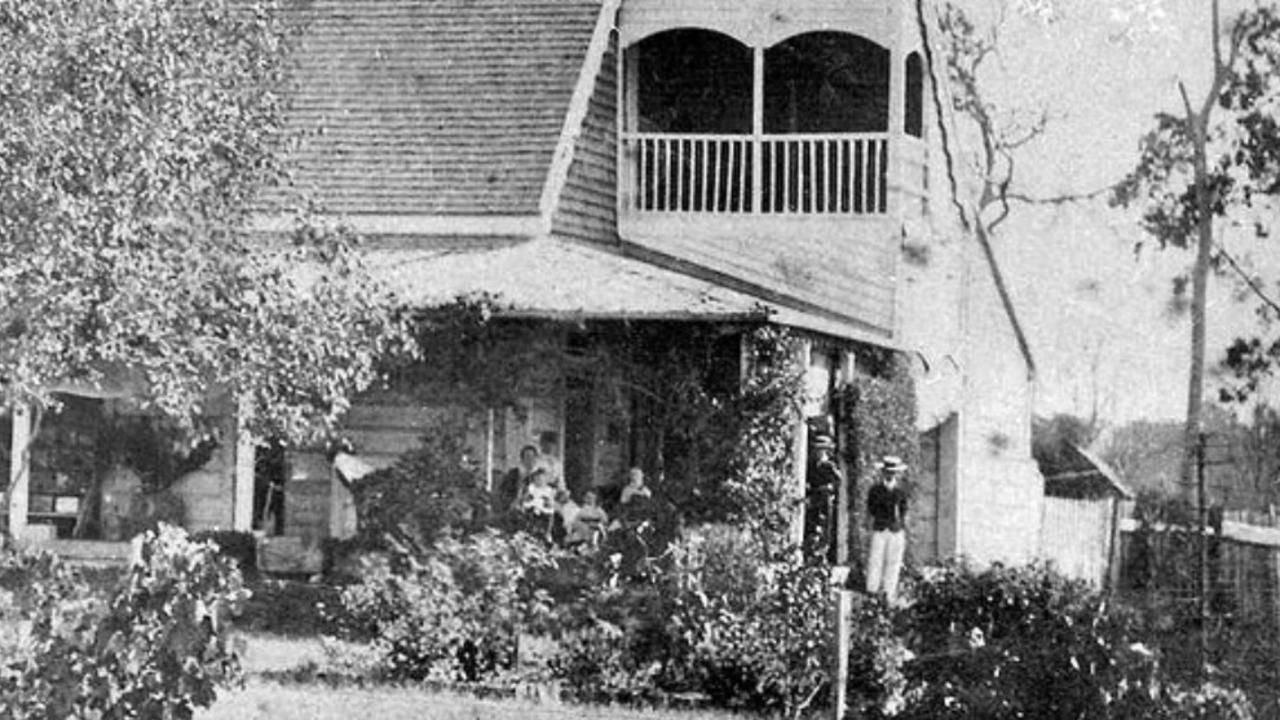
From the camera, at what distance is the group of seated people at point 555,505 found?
16062 mm

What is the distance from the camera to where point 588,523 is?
53.5 ft

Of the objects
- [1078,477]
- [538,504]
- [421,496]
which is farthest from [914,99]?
[1078,477]

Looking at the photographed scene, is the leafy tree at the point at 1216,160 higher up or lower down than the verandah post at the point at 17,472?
higher up

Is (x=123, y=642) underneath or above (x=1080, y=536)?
underneath

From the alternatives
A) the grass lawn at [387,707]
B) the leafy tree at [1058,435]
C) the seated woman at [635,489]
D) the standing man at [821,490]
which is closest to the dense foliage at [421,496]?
the seated woman at [635,489]

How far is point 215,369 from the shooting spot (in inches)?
A: 523

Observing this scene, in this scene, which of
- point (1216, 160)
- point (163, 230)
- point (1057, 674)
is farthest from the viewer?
point (1216, 160)

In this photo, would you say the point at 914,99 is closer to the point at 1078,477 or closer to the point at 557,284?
the point at 557,284

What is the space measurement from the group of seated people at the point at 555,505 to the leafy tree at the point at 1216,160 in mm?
4703

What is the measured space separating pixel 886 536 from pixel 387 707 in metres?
6.78

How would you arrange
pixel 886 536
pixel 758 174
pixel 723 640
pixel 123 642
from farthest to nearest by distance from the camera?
pixel 758 174
pixel 886 536
pixel 723 640
pixel 123 642

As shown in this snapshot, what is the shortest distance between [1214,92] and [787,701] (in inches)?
257

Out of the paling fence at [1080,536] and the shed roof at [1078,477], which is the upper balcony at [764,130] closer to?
the paling fence at [1080,536]

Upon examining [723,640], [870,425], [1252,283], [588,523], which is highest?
[1252,283]
